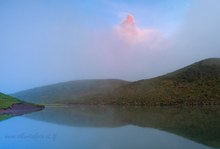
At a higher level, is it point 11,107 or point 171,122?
point 11,107

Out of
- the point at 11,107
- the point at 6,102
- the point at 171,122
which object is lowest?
the point at 171,122

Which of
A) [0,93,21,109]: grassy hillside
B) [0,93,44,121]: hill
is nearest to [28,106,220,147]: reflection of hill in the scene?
[0,93,44,121]: hill

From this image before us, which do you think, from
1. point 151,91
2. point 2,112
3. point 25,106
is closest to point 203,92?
point 151,91

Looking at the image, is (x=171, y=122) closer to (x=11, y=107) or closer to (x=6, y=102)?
(x=11, y=107)

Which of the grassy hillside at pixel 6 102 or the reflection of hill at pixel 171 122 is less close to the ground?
the grassy hillside at pixel 6 102

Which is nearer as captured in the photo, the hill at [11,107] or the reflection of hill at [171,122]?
the reflection of hill at [171,122]

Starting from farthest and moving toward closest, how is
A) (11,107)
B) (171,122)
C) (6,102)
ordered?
(6,102) < (11,107) < (171,122)

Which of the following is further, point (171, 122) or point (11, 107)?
point (11, 107)

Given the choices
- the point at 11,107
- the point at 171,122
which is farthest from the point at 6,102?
the point at 171,122

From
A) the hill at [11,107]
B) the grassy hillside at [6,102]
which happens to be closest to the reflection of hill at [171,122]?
the hill at [11,107]

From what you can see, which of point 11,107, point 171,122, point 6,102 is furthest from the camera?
point 6,102

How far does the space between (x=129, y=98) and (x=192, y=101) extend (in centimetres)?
3671

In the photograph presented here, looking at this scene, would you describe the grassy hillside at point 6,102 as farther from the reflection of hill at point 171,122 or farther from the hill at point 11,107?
the reflection of hill at point 171,122

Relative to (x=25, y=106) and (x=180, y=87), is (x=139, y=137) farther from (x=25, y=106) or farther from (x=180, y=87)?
(x=180, y=87)
